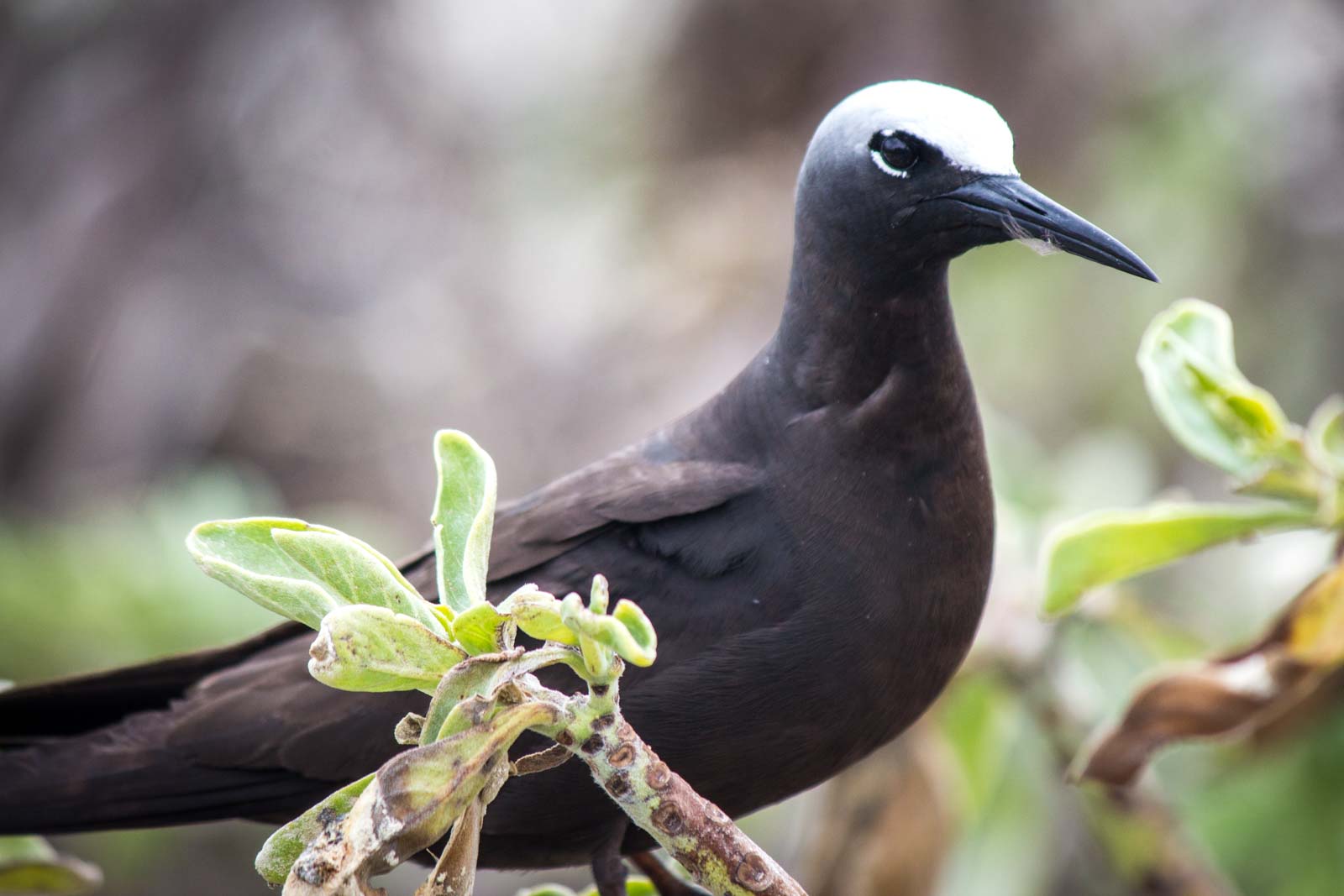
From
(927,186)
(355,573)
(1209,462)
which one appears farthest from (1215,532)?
(355,573)

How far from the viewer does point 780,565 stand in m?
2.35

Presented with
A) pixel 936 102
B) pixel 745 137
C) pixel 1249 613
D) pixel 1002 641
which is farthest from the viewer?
pixel 745 137

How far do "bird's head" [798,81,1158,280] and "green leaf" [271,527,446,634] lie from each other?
3.65 feet

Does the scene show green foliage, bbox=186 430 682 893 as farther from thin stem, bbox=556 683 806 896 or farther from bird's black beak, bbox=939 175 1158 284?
bird's black beak, bbox=939 175 1158 284

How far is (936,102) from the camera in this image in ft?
7.45

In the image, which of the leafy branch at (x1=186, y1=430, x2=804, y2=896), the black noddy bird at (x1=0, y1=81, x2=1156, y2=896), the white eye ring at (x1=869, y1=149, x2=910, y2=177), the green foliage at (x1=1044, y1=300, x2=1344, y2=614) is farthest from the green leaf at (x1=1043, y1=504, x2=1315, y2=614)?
the leafy branch at (x1=186, y1=430, x2=804, y2=896)

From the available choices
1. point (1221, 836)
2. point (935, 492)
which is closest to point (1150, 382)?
point (935, 492)

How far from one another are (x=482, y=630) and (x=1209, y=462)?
4.52 ft

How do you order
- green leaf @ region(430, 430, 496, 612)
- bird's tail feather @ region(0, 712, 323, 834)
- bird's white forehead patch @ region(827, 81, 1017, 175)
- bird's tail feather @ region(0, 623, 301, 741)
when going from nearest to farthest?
green leaf @ region(430, 430, 496, 612) → bird's white forehead patch @ region(827, 81, 1017, 175) → bird's tail feather @ region(0, 712, 323, 834) → bird's tail feather @ region(0, 623, 301, 741)

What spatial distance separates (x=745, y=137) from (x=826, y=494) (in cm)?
491

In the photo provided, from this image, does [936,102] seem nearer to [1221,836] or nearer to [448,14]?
[1221,836]

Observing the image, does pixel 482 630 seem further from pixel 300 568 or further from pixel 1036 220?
pixel 1036 220

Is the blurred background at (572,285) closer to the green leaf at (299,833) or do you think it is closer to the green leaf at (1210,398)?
the green leaf at (1210,398)

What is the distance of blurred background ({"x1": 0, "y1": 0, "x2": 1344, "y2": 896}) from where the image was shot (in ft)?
14.2
